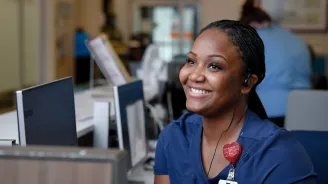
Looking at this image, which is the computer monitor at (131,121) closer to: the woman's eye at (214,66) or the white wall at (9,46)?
the woman's eye at (214,66)

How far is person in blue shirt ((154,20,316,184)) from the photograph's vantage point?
57.1 inches

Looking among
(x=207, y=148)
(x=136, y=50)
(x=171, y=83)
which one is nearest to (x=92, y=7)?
(x=136, y=50)

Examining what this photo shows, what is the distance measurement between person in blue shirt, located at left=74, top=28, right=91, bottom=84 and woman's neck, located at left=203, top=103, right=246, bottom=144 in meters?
8.73

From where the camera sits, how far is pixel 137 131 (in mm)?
2617

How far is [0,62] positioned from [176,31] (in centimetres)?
660

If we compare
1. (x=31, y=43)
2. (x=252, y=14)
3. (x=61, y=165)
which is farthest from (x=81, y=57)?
(x=61, y=165)

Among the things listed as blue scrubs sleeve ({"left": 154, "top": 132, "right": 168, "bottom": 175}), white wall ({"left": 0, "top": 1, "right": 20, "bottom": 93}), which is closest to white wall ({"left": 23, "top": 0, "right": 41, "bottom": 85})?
white wall ({"left": 0, "top": 1, "right": 20, "bottom": 93})

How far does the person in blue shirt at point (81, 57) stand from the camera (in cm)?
1022

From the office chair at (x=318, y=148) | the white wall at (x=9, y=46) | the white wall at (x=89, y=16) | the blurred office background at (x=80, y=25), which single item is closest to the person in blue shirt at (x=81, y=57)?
the blurred office background at (x=80, y=25)

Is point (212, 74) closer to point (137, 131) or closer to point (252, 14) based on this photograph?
point (137, 131)

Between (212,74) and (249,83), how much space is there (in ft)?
0.45

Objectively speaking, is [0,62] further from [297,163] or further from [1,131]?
[297,163]

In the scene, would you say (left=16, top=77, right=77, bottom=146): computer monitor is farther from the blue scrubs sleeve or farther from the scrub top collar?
the scrub top collar

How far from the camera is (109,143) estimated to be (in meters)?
2.62
